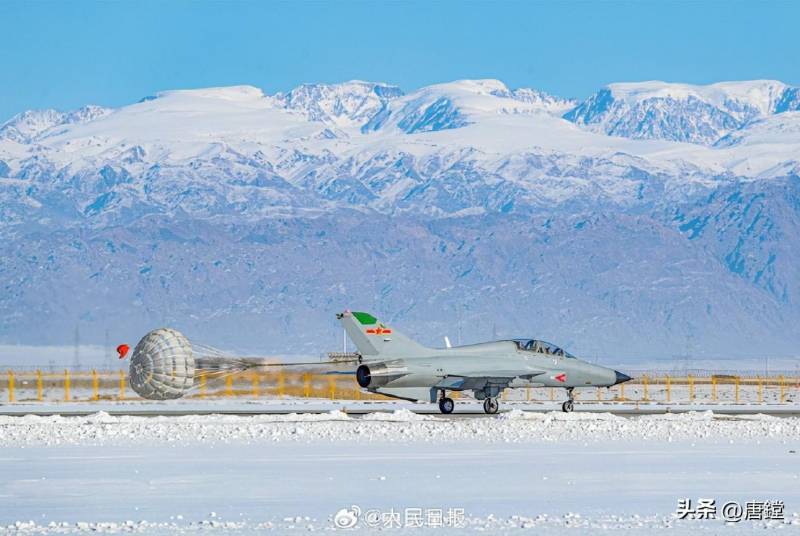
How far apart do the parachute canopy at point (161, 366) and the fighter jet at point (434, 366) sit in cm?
577

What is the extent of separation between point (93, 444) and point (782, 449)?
730 inches

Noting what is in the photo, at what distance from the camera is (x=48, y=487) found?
108ft

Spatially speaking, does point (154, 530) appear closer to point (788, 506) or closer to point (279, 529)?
point (279, 529)

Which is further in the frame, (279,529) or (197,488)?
(197,488)

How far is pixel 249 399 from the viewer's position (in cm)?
7600

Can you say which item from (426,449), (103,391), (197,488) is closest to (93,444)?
(426,449)

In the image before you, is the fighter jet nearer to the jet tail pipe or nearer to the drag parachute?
the jet tail pipe

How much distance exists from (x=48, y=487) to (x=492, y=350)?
26611 mm

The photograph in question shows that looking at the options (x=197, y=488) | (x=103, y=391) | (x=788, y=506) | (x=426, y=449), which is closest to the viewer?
(x=788, y=506)

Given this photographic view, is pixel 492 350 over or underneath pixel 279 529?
over

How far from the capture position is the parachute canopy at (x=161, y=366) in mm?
55750

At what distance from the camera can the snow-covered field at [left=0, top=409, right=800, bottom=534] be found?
27.9m

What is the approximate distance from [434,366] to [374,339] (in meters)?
2.31

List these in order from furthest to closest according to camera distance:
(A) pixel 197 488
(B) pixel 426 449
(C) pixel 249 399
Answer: (C) pixel 249 399, (B) pixel 426 449, (A) pixel 197 488
